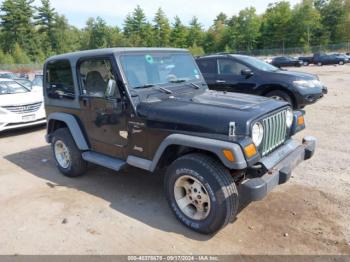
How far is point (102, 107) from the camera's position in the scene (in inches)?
174

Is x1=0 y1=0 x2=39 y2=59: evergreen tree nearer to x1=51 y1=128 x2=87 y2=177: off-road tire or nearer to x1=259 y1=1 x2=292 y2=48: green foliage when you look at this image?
x1=259 y1=1 x2=292 y2=48: green foliage

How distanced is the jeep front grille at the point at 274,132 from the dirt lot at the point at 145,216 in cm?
85

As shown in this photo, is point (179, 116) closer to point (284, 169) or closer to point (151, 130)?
point (151, 130)

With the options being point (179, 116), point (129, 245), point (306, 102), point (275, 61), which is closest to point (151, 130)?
point (179, 116)

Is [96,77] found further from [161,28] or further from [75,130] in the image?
[161,28]

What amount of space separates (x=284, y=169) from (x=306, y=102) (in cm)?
535

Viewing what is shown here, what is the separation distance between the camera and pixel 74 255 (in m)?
3.25

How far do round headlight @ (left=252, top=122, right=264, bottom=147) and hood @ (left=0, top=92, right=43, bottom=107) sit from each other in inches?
279

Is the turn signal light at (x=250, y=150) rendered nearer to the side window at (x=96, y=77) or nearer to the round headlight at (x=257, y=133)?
the round headlight at (x=257, y=133)

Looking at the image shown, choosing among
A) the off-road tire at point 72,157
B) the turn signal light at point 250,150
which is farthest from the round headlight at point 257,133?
the off-road tire at point 72,157

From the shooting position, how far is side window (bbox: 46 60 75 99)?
16.5 feet

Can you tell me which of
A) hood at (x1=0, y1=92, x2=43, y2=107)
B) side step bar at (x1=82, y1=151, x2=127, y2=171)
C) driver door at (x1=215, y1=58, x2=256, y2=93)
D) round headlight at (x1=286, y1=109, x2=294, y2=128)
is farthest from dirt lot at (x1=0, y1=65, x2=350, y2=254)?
driver door at (x1=215, y1=58, x2=256, y2=93)

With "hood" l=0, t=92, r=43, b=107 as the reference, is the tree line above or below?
above

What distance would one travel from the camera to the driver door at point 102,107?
4145 mm
